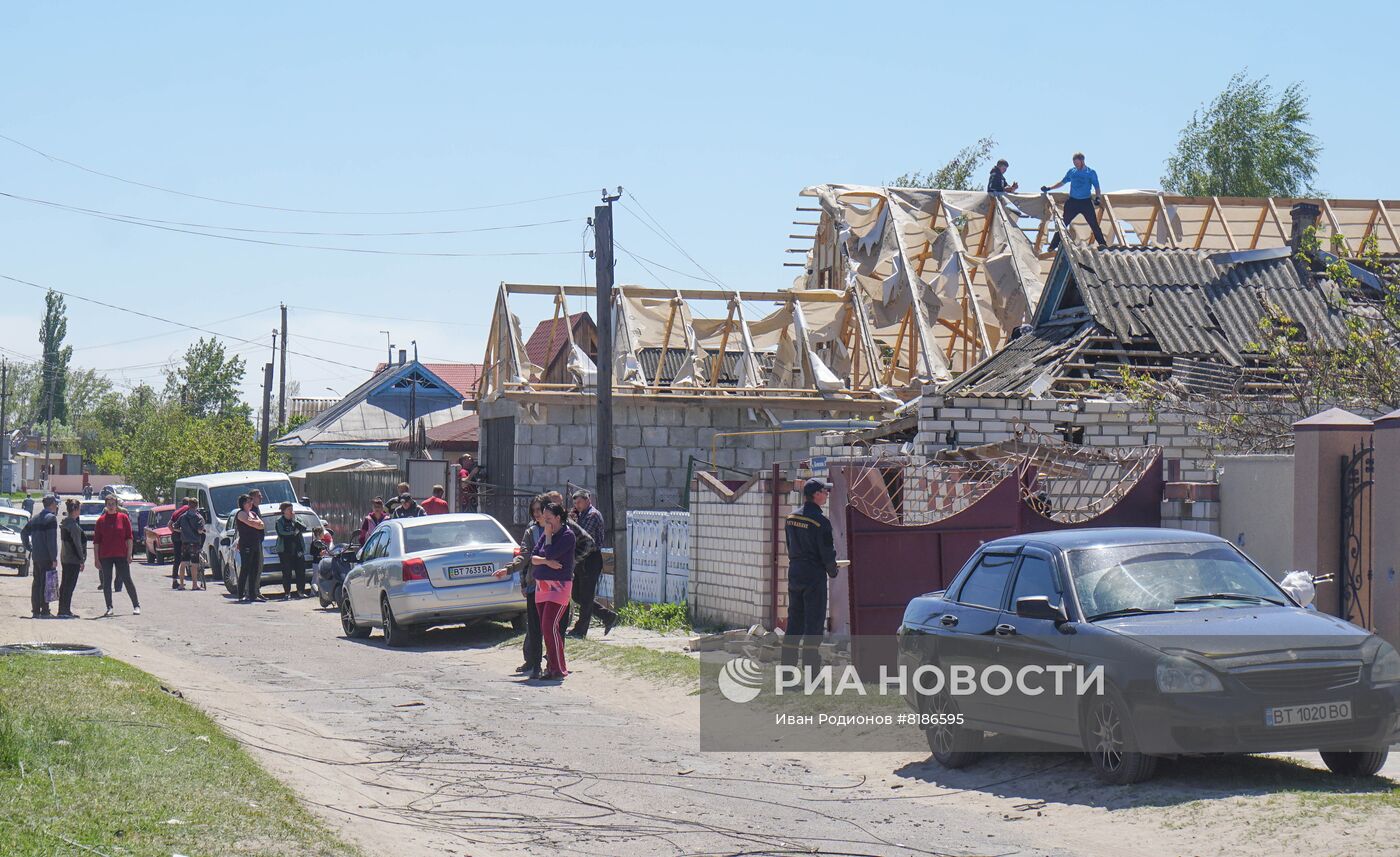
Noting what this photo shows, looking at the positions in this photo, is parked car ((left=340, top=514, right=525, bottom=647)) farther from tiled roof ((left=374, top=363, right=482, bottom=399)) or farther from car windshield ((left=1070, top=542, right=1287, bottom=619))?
tiled roof ((left=374, top=363, right=482, bottom=399))

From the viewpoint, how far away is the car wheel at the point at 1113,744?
8042 mm

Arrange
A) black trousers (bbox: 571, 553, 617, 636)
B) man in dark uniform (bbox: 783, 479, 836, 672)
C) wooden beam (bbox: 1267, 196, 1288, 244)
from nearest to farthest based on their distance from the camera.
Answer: man in dark uniform (bbox: 783, 479, 836, 672), black trousers (bbox: 571, 553, 617, 636), wooden beam (bbox: 1267, 196, 1288, 244)

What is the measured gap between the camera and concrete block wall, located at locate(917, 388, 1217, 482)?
1641 cm

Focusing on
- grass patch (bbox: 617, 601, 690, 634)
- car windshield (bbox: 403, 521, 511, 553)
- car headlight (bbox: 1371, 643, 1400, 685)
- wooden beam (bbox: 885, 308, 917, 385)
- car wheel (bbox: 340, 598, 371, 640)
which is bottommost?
car wheel (bbox: 340, 598, 371, 640)

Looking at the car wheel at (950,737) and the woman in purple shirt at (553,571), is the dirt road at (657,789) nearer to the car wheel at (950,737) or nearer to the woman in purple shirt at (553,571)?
the car wheel at (950,737)

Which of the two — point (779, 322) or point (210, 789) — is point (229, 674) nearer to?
Result: point (210, 789)

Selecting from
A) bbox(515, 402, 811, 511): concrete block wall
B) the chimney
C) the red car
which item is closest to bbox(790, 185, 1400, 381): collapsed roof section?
bbox(515, 402, 811, 511): concrete block wall

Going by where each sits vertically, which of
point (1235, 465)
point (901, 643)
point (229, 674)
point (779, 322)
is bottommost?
point (229, 674)

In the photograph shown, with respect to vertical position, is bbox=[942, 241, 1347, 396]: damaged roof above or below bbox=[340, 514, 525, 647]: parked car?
above

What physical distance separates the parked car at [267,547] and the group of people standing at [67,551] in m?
3.89

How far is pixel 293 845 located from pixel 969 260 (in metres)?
24.1

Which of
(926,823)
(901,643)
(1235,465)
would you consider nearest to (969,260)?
(1235,465)

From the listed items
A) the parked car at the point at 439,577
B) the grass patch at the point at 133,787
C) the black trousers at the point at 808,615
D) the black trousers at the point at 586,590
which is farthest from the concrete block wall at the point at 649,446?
the grass patch at the point at 133,787

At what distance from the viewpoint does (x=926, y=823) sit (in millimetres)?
8117
